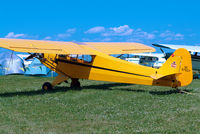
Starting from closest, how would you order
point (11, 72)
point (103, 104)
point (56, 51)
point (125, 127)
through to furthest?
point (125, 127), point (103, 104), point (56, 51), point (11, 72)

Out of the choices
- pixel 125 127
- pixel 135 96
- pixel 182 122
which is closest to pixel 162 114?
pixel 182 122

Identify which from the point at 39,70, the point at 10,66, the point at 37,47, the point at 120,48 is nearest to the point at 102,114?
the point at 37,47

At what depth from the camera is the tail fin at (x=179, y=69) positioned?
891 cm

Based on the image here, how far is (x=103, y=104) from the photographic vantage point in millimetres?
7770

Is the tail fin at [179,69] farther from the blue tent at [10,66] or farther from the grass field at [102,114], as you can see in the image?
the blue tent at [10,66]

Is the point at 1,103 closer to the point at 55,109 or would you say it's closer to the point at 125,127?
the point at 55,109

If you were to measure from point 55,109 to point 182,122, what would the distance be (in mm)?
3466

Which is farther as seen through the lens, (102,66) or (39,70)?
(39,70)

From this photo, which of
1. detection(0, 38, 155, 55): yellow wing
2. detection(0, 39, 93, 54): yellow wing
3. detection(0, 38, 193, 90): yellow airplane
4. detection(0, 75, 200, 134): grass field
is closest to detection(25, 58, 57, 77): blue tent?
detection(0, 38, 155, 55): yellow wing

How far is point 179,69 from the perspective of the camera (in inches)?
352

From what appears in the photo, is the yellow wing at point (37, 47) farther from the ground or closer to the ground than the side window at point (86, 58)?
farther from the ground

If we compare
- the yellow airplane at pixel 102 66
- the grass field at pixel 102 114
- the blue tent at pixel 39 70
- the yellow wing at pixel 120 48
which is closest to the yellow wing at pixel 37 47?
the yellow airplane at pixel 102 66

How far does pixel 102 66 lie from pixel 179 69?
127 inches

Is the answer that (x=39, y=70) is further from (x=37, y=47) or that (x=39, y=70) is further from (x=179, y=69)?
(x=179, y=69)
